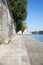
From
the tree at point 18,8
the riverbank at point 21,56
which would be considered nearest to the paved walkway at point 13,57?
the riverbank at point 21,56

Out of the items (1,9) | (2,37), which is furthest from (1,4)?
(2,37)

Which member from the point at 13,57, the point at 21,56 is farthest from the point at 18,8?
the point at 13,57

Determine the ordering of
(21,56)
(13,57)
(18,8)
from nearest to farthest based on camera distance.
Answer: (13,57) → (21,56) → (18,8)

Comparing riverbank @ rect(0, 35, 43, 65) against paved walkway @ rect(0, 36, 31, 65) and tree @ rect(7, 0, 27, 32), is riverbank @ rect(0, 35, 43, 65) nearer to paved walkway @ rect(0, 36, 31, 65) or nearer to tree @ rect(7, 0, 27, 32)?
paved walkway @ rect(0, 36, 31, 65)

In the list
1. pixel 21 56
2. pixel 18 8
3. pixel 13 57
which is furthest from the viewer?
pixel 18 8

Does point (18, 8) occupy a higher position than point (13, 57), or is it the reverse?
point (18, 8)

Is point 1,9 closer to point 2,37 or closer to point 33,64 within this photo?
point 2,37

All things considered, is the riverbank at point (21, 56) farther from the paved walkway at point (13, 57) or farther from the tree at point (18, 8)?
the tree at point (18, 8)

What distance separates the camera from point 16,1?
35812 millimetres

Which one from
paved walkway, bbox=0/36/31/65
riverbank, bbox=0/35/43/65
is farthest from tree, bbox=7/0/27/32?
paved walkway, bbox=0/36/31/65

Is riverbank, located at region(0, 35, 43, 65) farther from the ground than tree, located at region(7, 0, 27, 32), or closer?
closer

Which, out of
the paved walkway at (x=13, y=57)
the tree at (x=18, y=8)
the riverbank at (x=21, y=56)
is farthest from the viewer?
the tree at (x=18, y=8)

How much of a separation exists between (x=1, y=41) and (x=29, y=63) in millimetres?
Result: 11874

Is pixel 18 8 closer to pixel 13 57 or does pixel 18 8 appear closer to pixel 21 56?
pixel 21 56
